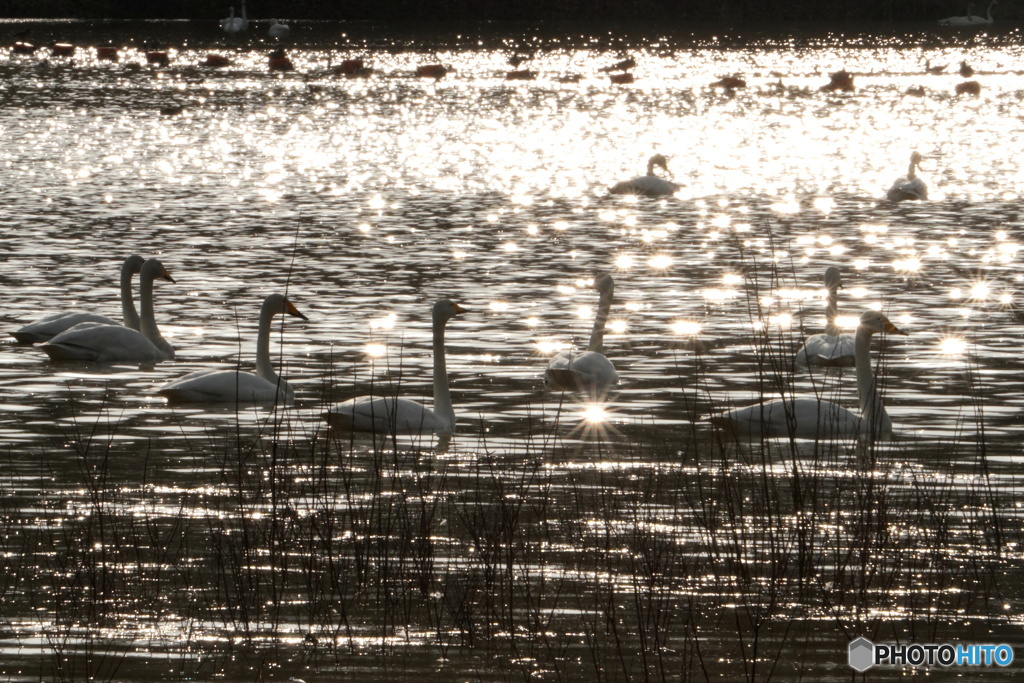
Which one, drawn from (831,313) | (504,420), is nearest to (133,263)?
(504,420)

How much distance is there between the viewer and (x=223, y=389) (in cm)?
1173

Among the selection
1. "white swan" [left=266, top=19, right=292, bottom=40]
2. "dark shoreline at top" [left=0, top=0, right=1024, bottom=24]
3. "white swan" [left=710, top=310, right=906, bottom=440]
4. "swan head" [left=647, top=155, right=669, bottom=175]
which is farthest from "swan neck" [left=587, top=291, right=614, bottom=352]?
"dark shoreline at top" [left=0, top=0, right=1024, bottom=24]

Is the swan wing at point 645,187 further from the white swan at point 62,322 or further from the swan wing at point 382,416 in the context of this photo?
the swan wing at point 382,416

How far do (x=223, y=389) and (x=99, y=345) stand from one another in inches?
81.0

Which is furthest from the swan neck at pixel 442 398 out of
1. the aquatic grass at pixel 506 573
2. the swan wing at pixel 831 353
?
the swan wing at pixel 831 353

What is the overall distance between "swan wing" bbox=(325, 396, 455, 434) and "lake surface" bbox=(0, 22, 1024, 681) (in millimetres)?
160

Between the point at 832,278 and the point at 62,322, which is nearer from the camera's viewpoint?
the point at 62,322

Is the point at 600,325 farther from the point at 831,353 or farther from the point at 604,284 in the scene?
the point at 831,353

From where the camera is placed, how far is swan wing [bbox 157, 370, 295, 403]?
11.7 metres

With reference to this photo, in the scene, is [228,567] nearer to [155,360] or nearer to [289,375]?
[289,375]

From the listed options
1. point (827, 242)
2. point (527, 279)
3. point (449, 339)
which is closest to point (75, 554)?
point (449, 339)

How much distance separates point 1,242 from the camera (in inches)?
782

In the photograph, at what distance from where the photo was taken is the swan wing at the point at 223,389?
38.5 ft

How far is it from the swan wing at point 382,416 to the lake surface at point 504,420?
0.53ft
